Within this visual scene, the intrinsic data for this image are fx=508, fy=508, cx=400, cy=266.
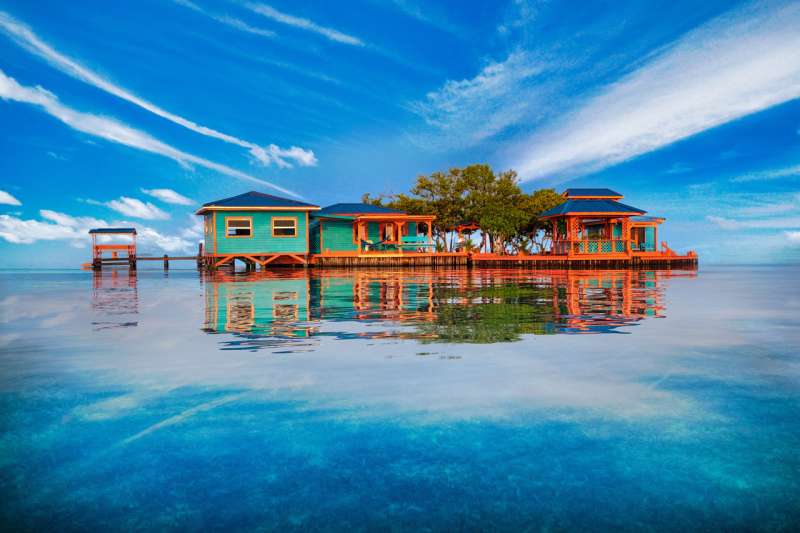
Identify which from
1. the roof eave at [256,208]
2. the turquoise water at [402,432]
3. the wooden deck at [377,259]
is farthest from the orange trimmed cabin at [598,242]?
the turquoise water at [402,432]

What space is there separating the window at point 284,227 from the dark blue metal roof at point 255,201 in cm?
104

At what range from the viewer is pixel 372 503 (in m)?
1.95

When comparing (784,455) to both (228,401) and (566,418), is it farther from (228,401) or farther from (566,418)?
(228,401)

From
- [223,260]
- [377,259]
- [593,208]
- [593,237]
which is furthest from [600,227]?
[223,260]

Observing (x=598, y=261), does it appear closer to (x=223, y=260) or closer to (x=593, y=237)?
(x=593, y=237)

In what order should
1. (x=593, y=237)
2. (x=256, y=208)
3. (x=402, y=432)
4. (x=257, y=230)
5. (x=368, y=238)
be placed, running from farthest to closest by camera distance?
1. (x=593, y=237)
2. (x=368, y=238)
3. (x=257, y=230)
4. (x=256, y=208)
5. (x=402, y=432)

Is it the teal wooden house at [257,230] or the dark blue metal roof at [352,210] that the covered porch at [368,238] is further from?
the teal wooden house at [257,230]

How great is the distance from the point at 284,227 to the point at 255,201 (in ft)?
8.23

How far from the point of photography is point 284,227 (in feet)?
110

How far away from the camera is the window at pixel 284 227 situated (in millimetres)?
33406

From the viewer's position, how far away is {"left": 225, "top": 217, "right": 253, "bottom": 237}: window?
32.7 m

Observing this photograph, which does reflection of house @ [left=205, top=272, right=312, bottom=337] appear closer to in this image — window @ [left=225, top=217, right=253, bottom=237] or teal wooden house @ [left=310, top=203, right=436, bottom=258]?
window @ [left=225, top=217, right=253, bottom=237]

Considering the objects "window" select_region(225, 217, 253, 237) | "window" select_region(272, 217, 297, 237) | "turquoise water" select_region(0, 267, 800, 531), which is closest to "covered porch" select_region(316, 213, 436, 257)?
"window" select_region(272, 217, 297, 237)

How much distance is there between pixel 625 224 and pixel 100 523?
121 feet
